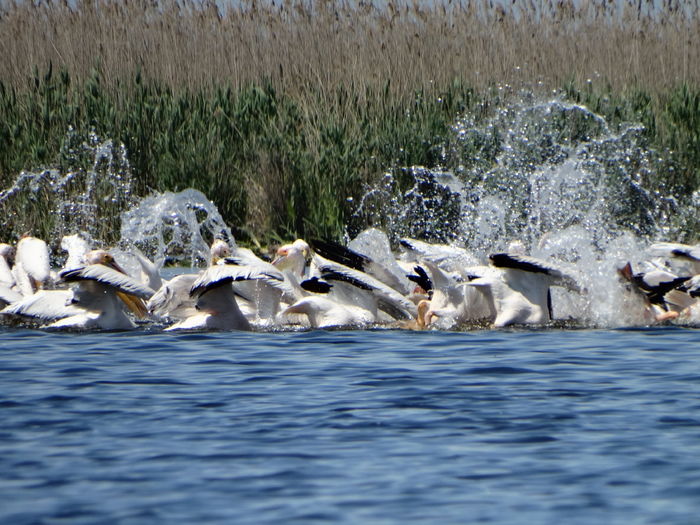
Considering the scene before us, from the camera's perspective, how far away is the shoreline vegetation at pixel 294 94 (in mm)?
13000

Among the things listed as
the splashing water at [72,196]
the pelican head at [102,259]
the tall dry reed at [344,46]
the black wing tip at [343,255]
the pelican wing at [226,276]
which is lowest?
the pelican wing at [226,276]

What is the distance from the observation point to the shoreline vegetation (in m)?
13.0

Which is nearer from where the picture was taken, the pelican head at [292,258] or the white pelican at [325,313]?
the white pelican at [325,313]

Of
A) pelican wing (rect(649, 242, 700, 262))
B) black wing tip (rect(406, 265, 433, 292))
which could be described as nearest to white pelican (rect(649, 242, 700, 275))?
pelican wing (rect(649, 242, 700, 262))

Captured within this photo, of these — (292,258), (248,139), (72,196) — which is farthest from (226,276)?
(248,139)

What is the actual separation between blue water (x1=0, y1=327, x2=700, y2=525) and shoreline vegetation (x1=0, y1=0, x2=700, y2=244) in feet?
17.7

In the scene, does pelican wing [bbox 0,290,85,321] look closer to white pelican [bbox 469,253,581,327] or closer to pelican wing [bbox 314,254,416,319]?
pelican wing [bbox 314,254,416,319]

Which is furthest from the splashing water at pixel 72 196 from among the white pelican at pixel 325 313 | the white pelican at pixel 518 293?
the white pelican at pixel 518 293

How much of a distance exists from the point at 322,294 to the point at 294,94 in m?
5.06

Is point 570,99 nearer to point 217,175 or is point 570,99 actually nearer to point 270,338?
point 217,175

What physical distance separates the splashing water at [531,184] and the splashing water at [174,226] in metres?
1.64

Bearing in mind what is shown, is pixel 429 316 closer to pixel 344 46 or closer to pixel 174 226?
pixel 174 226

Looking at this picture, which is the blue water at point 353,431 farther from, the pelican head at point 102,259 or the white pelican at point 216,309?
the pelican head at point 102,259

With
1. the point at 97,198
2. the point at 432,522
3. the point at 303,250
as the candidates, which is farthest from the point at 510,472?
the point at 97,198
